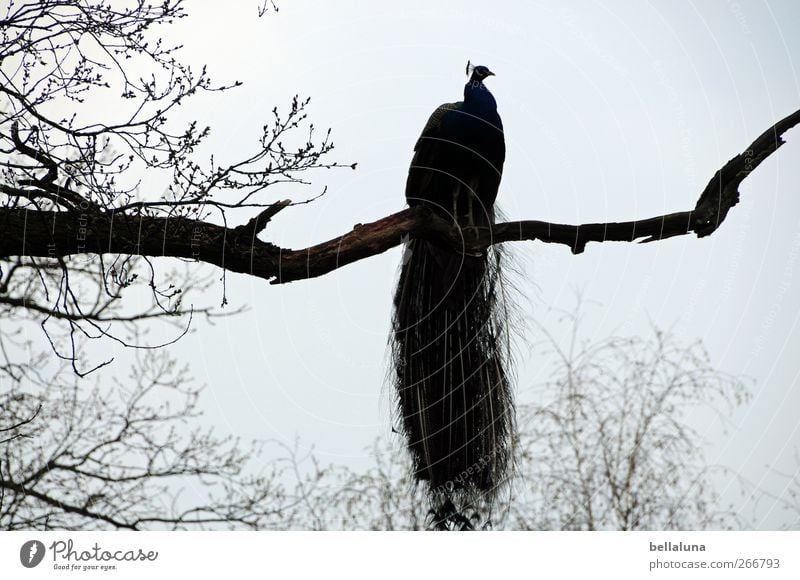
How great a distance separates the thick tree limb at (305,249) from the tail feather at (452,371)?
0.88 ft

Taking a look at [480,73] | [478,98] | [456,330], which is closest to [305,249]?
[456,330]

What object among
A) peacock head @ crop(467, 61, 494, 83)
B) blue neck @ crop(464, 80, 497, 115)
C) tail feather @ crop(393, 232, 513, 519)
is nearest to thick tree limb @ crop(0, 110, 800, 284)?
tail feather @ crop(393, 232, 513, 519)

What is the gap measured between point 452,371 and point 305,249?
3.23 ft

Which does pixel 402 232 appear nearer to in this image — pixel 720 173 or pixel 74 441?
pixel 720 173

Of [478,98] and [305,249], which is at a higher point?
[478,98]

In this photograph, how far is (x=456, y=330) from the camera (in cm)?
351

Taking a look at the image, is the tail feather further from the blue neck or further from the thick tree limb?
the blue neck

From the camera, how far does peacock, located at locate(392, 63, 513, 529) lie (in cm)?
319

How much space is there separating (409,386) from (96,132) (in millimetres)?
1581

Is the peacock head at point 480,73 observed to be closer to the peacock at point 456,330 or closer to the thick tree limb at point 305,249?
the peacock at point 456,330

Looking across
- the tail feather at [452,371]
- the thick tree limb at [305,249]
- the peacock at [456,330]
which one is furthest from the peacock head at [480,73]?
the thick tree limb at [305,249]

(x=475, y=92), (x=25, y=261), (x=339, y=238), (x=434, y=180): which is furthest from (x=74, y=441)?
(x=475, y=92)

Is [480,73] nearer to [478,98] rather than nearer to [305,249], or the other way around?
[478,98]

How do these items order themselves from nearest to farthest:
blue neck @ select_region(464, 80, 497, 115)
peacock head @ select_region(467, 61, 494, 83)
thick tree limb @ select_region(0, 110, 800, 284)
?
1. thick tree limb @ select_region(0, 110, 800, 284)
2. blue neck @ select_region(464, 80, 497, 115)
3. peacock head @ select_region(467, 61, 494, 83)
